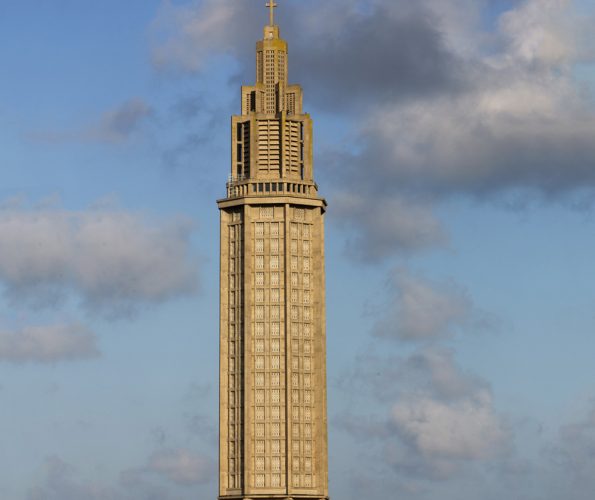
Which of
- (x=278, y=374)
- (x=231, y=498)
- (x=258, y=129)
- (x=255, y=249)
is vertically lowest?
(x=231, y=498)

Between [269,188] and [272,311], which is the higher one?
[269,188]

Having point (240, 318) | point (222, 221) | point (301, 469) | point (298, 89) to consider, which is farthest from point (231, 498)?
point (298, 89)

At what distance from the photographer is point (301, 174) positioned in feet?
630

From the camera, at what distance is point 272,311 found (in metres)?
187

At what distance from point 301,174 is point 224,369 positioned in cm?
2572

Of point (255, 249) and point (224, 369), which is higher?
point (255, 249)

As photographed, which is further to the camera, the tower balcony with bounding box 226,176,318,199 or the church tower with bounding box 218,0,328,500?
the tower balcony with bounding box 226,176,318,199

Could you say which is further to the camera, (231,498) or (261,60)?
(261,60)

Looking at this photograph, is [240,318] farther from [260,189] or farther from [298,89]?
[298,89]

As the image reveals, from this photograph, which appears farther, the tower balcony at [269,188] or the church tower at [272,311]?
the tower balcony at [269,188]

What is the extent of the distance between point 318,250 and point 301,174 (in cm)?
986

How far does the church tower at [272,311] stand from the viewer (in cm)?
18350

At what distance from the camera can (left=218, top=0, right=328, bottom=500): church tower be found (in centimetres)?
18350

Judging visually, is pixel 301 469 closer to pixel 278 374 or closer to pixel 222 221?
pixel 278 374
